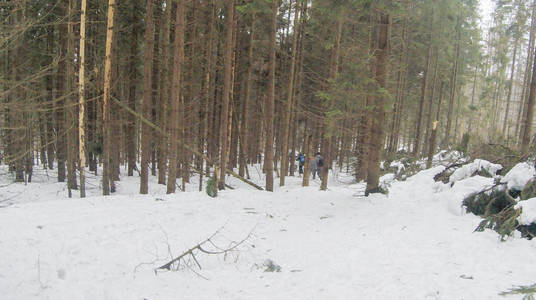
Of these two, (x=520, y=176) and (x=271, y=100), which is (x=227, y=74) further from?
(x=520, y=176)

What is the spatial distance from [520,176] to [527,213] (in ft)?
5.55

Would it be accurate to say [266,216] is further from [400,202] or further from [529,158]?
[529,158]

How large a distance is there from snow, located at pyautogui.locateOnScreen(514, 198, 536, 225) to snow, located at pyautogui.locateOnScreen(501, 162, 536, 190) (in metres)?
1.21

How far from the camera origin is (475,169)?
8430mm

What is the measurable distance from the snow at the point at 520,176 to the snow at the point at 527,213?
121 cm

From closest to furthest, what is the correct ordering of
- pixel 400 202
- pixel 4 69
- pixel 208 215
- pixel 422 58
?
pixel 208 215 < pixel 400 202 < pixel 4 69 < pixel 422 58

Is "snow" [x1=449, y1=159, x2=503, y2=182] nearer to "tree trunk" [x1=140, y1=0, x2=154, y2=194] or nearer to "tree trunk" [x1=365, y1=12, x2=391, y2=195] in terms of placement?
"tree trunk" [x1=365, y1=12, x2=391, y2=195]

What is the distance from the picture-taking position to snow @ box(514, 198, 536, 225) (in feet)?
16.5

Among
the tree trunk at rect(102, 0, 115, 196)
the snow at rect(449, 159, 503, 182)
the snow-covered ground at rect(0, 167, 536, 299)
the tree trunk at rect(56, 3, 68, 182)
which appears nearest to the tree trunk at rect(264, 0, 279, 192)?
the snow-covered ground at rect(0, 167, 536, 299)

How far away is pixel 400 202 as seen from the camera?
8656 mm

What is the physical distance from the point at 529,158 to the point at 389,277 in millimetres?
4920

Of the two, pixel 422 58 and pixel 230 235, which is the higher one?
pixel 422 58

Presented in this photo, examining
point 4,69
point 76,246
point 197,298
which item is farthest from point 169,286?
point 4,69

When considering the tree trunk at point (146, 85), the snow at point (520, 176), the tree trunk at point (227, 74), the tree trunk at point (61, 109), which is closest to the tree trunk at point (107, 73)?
the tree trunk at point (146, 85)
